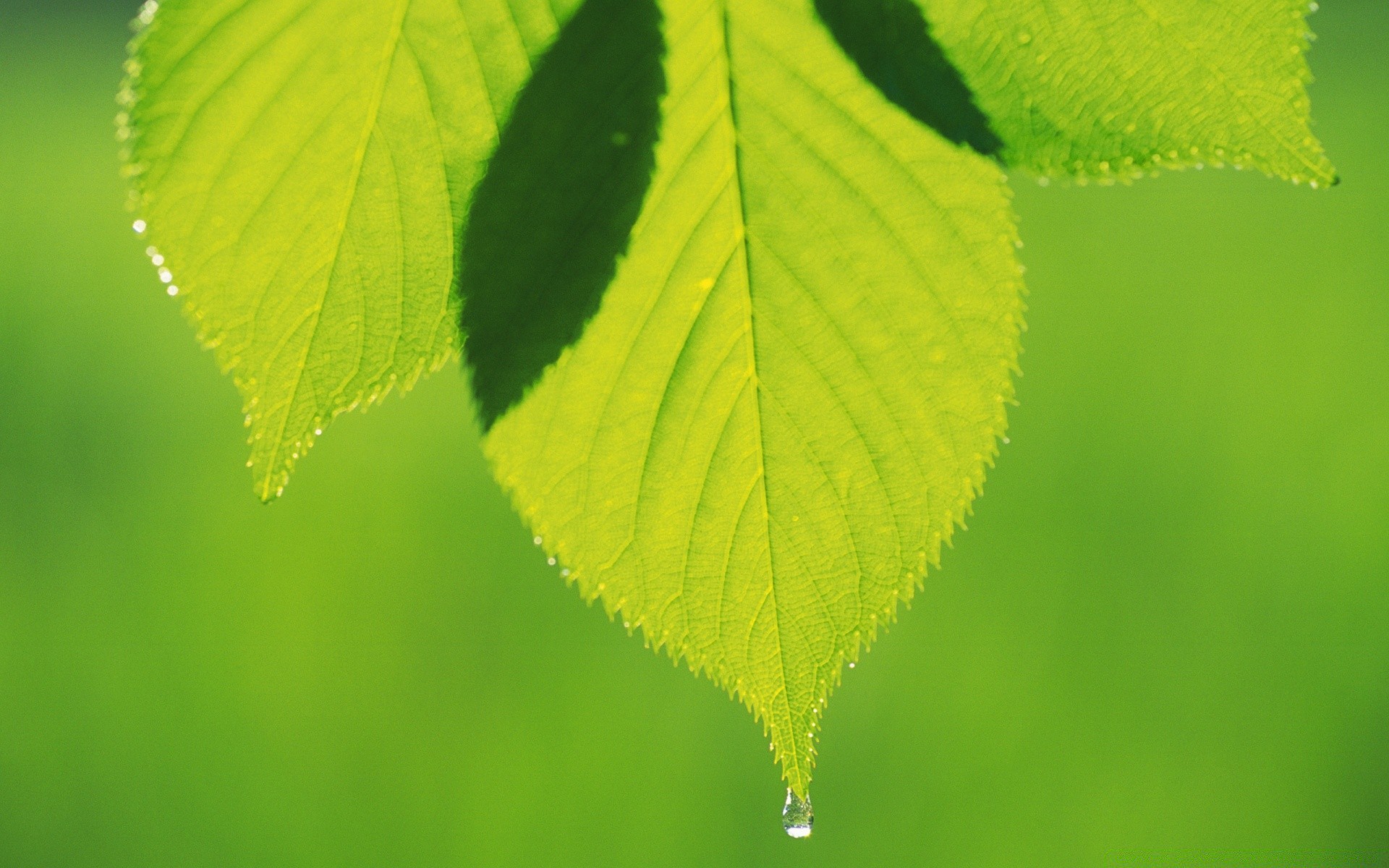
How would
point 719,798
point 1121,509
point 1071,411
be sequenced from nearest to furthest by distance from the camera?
point 719,798 < point 1121,509 < point 1071,411

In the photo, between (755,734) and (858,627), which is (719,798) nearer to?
(755,734)

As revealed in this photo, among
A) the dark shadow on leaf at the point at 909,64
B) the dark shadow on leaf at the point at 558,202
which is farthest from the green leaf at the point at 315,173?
the dark shadow on leaf at the point at 909,64

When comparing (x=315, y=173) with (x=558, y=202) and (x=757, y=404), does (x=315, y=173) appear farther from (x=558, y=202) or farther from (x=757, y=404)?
(x=757, y=404)

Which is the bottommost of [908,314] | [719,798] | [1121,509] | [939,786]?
[719,798]

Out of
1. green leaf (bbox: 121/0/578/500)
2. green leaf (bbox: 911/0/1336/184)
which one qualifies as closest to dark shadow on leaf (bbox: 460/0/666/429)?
green leaf (bbox: 121/0/578/500)

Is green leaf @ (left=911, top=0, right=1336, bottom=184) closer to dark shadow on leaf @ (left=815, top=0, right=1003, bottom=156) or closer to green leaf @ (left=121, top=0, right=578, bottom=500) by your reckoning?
dark shadow on leaf @ (left=815, top=0, right=1003, bottom=156)

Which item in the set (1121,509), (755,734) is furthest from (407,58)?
(1121,509)
